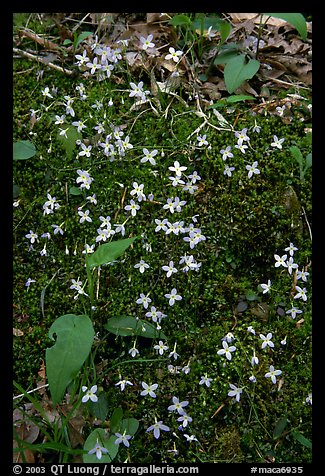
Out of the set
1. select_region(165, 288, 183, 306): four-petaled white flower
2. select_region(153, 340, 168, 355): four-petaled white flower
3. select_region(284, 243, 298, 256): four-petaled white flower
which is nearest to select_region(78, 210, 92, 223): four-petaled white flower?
select_region(165, 288, 183, 306): four-petaled white flower

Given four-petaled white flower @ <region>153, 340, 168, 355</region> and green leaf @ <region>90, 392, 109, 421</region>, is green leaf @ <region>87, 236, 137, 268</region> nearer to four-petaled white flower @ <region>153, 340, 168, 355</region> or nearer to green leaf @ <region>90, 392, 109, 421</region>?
four-petaled white flower @ <region>153, 340, 168, 355</region>

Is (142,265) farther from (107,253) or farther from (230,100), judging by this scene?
(230,100)

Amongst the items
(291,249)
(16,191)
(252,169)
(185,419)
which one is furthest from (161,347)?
(16,191)

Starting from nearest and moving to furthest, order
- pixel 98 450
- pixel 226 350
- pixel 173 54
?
pixel 98 450 < pixel 226 350 < pixel 173 54

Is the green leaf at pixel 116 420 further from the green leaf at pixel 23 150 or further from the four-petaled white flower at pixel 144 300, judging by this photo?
the green leaf at pixel 23 150

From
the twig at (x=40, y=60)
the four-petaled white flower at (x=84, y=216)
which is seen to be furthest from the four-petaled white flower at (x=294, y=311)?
the twig at (x=40, y=60)

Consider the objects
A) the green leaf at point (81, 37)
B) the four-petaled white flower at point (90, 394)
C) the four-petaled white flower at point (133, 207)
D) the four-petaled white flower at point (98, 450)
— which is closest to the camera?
the four-petaled white flower at point (98, 450)
